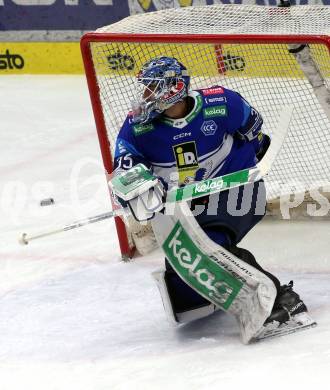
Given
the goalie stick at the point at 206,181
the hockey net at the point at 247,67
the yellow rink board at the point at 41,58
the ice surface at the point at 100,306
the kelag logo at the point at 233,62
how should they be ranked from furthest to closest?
the yellow rink board at the point at 41,58 < the kelag logo at the point at 233,62 < the hockey net at the point at 247,67 < the goalie stick at the point at 206,181 < the ice surface at the point at 100,306

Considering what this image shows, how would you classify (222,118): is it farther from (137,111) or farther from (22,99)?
(22,99)

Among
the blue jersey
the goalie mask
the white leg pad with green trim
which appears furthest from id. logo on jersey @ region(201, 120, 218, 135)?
the white leg pad with green trim

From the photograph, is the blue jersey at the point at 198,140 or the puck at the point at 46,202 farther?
the puck at the point at 46,202

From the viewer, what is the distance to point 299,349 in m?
2.67

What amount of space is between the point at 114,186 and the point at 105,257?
1205 millimetres

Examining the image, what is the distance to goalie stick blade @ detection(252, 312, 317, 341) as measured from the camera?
115 inches

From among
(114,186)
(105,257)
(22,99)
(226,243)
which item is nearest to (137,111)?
(114,186)

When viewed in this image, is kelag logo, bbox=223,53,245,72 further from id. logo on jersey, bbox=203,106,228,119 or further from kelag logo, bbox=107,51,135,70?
id. logo on jersey, bbox=203,106,228,119

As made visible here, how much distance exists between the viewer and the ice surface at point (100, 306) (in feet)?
8.74

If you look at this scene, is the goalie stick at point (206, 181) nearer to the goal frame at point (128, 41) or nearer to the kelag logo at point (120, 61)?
the goal frame at point (128, 41)

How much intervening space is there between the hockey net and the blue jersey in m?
0.32

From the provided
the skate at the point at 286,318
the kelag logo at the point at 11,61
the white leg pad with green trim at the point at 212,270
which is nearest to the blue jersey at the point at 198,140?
the white leg pad with green trim at the point at 212,270

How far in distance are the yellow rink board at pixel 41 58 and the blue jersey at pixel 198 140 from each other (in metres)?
3.83

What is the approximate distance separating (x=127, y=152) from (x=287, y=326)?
29.7 inches
